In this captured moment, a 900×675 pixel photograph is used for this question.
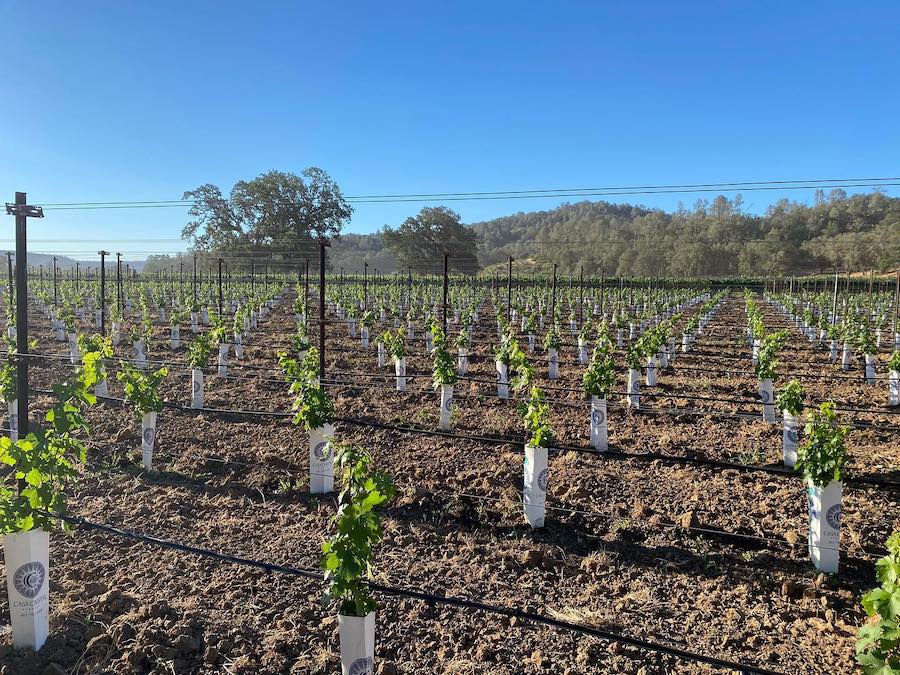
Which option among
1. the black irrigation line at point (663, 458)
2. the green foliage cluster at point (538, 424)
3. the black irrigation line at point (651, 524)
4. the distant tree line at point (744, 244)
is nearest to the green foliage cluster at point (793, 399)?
the black irrigation line at point (663, 458)

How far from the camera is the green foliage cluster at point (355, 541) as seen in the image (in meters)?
3.28

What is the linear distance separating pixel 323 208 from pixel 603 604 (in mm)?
67028

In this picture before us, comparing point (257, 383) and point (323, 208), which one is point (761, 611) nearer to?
point (257, 383)

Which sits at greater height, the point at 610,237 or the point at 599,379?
the point at 610,237

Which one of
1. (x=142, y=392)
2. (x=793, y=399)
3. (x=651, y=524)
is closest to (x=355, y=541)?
(x=651, y=524)

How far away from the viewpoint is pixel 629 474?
24.8ft

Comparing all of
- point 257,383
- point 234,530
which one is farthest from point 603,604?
point 257,383

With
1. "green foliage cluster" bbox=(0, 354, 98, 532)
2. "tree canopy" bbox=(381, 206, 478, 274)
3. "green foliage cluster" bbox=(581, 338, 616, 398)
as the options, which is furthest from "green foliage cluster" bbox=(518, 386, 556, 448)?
"tree canopy" bbox=(381, 206, 478, 274)

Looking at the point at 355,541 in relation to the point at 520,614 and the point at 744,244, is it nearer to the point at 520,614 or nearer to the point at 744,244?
the point at 520,614

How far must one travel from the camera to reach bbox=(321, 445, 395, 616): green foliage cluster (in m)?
3.28

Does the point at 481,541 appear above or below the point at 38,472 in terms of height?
below

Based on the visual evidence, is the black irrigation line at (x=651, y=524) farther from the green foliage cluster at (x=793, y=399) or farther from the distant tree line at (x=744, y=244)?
the distant tree line at (x=744, y=244)

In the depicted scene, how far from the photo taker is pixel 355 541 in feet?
11.0

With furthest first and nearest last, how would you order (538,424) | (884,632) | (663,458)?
(538,424) → (663,458) → (884,632)
